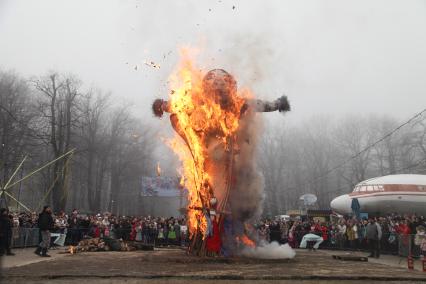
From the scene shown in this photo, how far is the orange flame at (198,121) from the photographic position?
1842 centimetres

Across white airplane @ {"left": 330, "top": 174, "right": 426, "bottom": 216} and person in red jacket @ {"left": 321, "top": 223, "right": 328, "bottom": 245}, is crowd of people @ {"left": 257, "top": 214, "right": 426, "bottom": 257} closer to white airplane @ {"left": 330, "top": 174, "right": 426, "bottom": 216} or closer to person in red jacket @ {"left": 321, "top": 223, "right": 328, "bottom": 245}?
person in red jacket @ {"left": 321, "top": 223, "right": 328, "bottom": 245}

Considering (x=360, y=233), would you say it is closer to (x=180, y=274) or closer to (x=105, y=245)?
(x=105, y=245)

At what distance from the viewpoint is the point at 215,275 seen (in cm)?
1205

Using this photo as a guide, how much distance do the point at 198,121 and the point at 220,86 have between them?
5.50 ft

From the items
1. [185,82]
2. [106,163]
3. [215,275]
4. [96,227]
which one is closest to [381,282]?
[215,275]

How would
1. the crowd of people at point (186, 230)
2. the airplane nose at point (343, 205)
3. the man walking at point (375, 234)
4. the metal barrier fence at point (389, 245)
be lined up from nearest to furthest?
the metal barrier fence at point (389, 245) < the man walking at point (375, 234) < the crowd of people at point (186, 230) < the airplane nose at point (343, 205)

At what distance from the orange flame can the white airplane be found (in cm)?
2292

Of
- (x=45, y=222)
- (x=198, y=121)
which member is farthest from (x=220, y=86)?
(x=45, y=222)

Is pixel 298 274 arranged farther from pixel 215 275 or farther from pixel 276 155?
pixel 276 155

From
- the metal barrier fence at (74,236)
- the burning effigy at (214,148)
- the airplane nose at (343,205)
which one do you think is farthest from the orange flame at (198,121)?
the airplane nose at (343,205)

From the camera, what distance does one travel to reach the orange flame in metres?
18.4

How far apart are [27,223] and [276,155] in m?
64.5

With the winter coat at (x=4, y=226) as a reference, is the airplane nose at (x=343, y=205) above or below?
above

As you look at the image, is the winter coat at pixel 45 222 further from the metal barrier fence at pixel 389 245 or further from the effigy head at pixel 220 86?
the metal barrier fence at pixel 389 245
